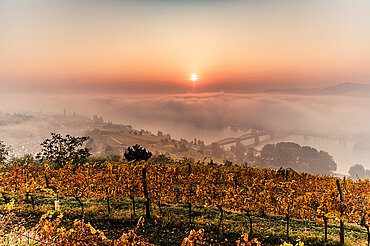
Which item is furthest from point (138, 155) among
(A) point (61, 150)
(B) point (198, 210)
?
(A) point (61, 150)

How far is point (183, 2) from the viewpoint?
1164cm

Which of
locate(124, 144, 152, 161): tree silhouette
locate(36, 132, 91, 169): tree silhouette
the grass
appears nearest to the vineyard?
the grass

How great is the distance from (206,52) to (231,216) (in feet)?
64.4

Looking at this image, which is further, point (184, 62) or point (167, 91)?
point (167, 91)

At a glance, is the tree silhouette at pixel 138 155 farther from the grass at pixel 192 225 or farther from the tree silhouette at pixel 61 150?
the tree silhouette at pixel 61 150

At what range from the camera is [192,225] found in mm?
5215

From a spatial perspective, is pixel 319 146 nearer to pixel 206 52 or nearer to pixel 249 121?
pixel 249 121

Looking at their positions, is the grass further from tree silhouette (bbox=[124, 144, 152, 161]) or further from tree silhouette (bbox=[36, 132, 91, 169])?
tree silhouette (bbox=[36, 132, 91, 169])

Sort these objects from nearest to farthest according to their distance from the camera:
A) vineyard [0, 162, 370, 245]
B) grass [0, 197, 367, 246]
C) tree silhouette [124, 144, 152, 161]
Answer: vineyard [0, 162, 370, 245], grass [0, 197, 367, 246], tree silhouette [124, 144, 152, 161]

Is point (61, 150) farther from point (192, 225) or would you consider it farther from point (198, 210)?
point (192, 225)

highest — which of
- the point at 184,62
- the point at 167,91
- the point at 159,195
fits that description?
the point at 184,62

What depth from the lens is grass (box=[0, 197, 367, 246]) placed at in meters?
4.59

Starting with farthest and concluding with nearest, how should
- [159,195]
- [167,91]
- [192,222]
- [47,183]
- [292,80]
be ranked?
[167,91] → [292,80] → [47,183] → [159,195] → [192,222]

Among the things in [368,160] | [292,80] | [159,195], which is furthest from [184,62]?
[368,160]
